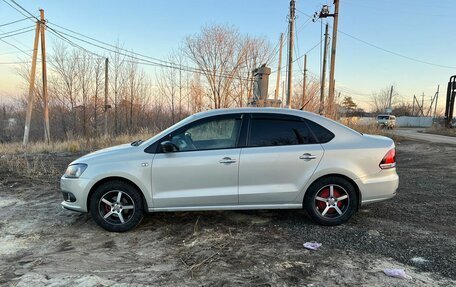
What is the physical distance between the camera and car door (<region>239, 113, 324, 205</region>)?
4.66 metres

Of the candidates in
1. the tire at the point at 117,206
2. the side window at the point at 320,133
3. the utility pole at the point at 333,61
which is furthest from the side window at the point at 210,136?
the utility pole at the point at 333,61

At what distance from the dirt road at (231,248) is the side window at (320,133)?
122cm

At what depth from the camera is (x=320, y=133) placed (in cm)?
488

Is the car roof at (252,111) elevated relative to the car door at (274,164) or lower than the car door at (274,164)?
elevated

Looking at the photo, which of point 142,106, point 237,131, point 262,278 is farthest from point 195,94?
point 262,278

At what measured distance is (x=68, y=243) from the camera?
4422 millimetres

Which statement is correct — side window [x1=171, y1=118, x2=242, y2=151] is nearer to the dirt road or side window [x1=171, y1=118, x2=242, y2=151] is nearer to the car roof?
the car roof

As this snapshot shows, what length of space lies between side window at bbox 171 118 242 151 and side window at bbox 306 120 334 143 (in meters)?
1.02

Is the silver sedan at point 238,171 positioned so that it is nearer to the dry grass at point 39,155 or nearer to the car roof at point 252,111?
the car roof at point 252,111

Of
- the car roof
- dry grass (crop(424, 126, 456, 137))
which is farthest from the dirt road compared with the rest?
dry grass (crop(424, 126, 456, 137))

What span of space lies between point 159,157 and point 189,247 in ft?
4.09

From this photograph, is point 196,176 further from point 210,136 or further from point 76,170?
point 76,170

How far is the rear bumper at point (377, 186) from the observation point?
480 cm

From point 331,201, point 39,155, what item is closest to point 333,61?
point 39,155
